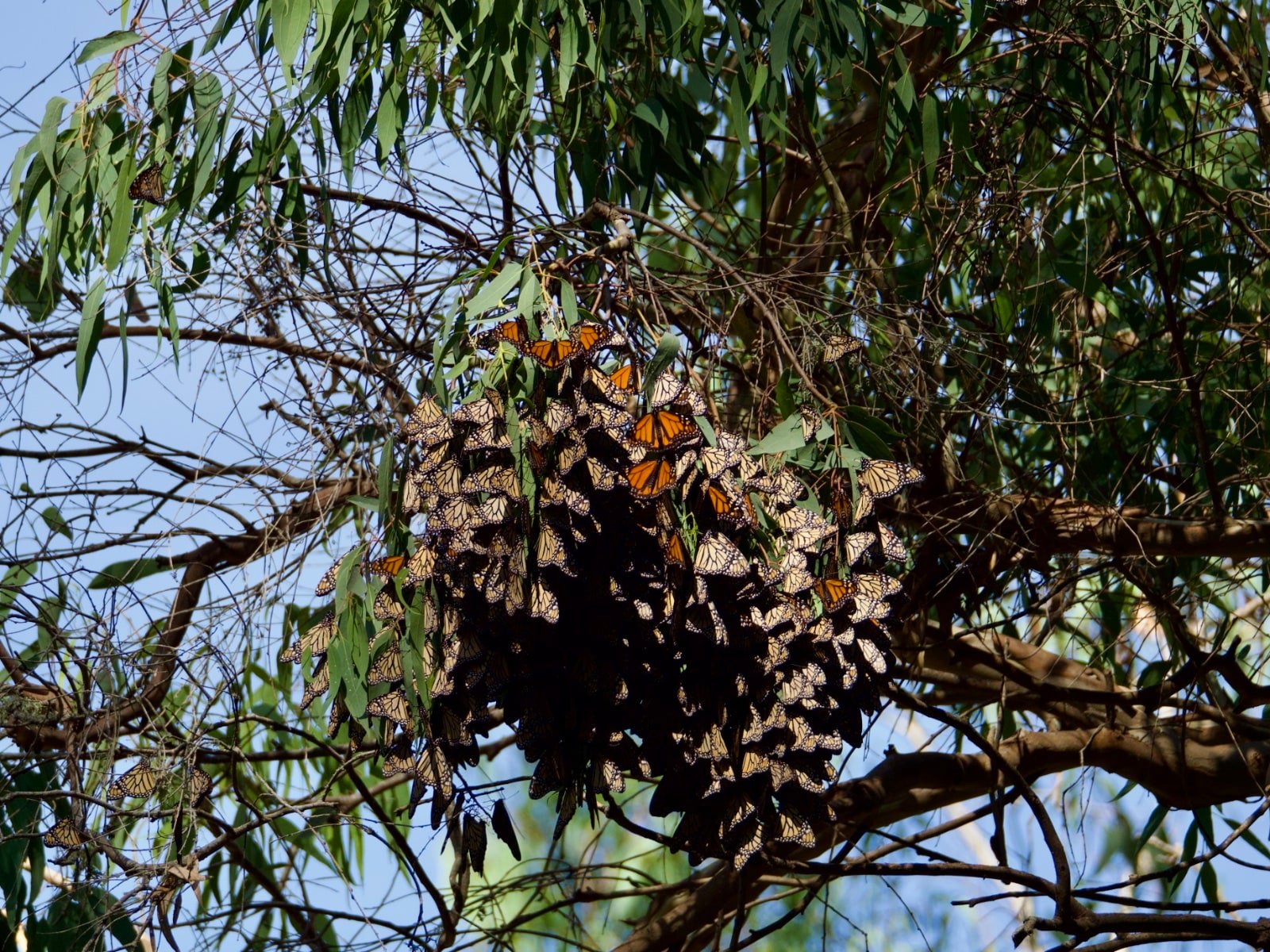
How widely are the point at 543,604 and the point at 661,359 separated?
257 mm

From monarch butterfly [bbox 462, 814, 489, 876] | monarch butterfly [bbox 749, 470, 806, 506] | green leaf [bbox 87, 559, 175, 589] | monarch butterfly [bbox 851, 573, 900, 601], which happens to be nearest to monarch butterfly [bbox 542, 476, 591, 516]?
monarch butterfly [bbox 749, 470, 806, 506]

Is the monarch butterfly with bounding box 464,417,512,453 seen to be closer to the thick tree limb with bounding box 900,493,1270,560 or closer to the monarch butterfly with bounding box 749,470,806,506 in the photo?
the monarch butterfly with bounding box 749,470,806,506

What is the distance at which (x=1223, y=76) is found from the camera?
2.97m

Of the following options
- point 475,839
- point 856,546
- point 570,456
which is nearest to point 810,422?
point 856,546

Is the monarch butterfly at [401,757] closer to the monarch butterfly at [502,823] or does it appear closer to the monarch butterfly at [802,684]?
the monarch butterfly at [502,823]

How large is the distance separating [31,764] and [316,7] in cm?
121

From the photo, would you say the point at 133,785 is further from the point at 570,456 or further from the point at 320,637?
the point at 570,456

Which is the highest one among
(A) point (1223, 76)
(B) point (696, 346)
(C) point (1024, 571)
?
(A) point (1223, 76)

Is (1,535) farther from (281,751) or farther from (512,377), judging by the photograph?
(512,377)

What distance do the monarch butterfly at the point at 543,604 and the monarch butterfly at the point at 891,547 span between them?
40 cm

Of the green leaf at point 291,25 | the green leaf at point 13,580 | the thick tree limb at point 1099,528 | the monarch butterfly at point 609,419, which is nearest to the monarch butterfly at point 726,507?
the monarch butterfly at point 609,419

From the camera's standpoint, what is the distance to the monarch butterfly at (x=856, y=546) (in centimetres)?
166

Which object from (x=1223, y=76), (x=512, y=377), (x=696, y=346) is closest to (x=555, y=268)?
(x=512, y=377)

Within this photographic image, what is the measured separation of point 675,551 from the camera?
59.3 inches
